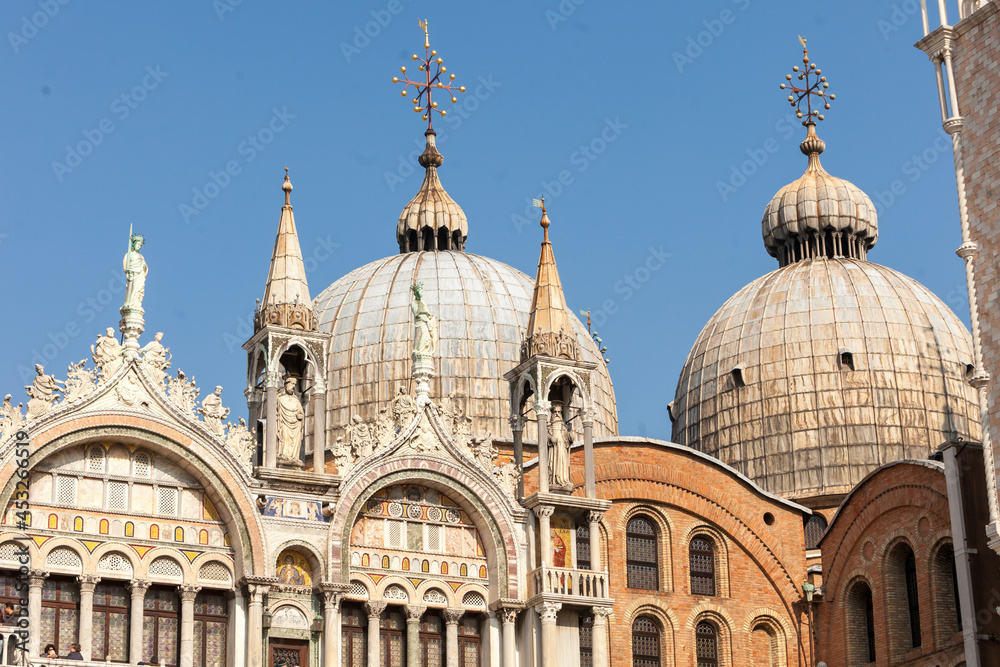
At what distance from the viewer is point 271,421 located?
1414 inches

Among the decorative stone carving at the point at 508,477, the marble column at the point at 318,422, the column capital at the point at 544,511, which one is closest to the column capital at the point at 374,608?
the marble column at the point at 318,422

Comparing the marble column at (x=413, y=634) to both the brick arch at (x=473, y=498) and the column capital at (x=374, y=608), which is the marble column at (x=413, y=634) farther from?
the brick arch at (x=473, y=498)

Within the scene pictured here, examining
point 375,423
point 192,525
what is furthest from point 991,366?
point 192,525

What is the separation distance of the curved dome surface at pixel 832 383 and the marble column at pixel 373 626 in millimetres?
23460

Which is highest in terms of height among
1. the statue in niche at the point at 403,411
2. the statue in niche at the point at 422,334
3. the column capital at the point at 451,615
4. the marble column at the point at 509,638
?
the statue in niche at the point at 422,334

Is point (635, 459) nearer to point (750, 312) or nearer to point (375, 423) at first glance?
point (375, 423)

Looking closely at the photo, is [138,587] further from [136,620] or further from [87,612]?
[87,612]

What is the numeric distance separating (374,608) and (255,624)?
261 cm

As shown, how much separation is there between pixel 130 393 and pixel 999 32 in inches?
706

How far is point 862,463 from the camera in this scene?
5631 cm

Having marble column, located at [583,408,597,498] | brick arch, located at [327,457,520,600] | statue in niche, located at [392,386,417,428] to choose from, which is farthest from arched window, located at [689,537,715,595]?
statue in niche, located at [392,386,417,428]

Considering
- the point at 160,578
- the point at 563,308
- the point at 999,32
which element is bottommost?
the point at 160,578

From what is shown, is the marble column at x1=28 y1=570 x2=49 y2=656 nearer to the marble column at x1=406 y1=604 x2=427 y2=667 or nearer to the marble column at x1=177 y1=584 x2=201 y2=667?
the marble column at x1=177 y1=584 x2=201 y2=667

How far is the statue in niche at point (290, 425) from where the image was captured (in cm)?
3612
